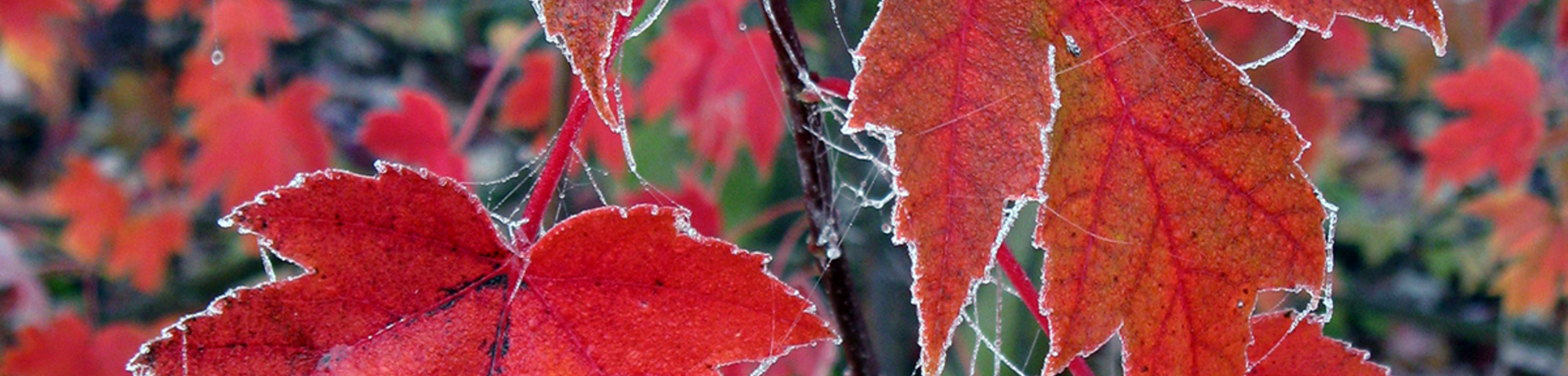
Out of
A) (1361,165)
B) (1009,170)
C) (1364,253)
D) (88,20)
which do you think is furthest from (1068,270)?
(88,20)

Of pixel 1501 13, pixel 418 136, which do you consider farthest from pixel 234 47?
pixel 1501 13

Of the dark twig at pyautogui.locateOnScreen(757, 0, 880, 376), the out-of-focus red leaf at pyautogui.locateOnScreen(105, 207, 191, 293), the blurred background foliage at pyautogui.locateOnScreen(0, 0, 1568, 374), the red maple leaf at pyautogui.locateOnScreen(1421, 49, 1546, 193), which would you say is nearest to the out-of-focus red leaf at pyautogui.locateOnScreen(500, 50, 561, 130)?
the blurred background foliage at pyautogui.locateOnScreen(0, 0, 1568, 374)

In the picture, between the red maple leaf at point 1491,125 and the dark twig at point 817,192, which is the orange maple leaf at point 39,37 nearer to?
the dark twig at point 817,192

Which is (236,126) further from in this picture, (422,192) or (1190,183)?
(1190,183)

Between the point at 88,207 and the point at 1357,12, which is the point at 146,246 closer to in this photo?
the point at 88,207

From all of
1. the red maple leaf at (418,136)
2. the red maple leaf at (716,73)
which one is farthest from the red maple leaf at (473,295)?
the red maple leaf at (716,73)
